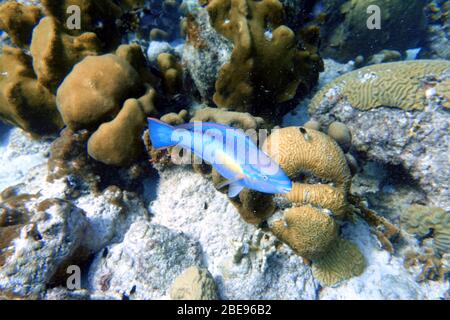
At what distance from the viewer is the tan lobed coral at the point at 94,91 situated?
3490 mm

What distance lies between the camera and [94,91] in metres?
3.48

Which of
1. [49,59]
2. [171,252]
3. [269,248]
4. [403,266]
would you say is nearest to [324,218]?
[269,248]

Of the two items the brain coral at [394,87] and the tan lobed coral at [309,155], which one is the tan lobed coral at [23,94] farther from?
the brain coral at [394,87]

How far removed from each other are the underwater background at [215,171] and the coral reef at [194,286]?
0.06 ft

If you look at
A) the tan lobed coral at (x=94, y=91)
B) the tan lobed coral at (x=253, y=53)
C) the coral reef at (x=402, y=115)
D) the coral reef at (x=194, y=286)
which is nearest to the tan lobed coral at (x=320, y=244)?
the coral reef at (x=194, y=286)

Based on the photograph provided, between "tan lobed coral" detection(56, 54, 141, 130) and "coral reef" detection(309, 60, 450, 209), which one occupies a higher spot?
"tan lobed coral" detection(56, 54, 141, 130)

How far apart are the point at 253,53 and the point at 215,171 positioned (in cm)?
Result: 183

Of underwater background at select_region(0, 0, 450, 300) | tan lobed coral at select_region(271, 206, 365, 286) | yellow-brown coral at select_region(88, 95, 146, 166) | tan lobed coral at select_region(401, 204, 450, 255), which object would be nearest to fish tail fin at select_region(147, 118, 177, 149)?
underwater background at select_region(0, 0, 450, 300)

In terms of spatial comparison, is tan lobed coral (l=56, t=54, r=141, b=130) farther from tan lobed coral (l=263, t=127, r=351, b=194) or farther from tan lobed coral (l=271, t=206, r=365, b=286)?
tan lobed coral (l=271, t=206, r=365, b=286)

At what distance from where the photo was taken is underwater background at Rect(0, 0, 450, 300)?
3.18 m

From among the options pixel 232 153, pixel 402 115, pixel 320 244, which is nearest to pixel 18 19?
pixel 232 153

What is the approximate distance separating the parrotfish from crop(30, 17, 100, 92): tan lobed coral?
2.95 meters

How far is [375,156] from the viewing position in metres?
4.41

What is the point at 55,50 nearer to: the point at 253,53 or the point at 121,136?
the point at 121,136
